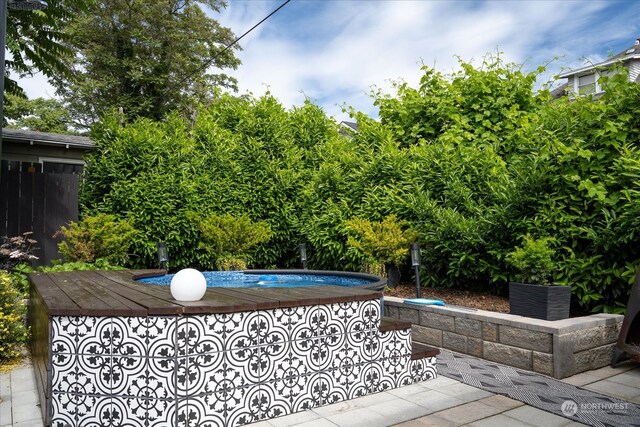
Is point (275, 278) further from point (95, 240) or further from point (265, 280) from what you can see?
point (95, 240)

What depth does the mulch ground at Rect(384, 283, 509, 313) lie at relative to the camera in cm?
461

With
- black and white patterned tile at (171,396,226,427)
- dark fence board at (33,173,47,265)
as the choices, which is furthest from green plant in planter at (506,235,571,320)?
dark fence board at (33,173,47,265)

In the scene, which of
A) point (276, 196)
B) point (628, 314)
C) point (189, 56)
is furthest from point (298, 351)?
point (189, 56)

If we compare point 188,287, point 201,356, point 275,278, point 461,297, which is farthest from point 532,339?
point 275,278

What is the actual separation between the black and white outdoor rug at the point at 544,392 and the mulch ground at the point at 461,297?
800mm

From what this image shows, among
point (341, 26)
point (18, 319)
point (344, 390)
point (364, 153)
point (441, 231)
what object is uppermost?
point (341, 26)

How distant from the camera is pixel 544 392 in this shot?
3.12m

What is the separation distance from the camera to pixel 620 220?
3.71 metres

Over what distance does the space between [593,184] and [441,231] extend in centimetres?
171

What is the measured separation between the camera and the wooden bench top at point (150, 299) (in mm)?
2566

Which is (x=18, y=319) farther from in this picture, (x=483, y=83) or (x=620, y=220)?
(x=483, y=83)

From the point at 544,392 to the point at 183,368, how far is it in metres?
2.46

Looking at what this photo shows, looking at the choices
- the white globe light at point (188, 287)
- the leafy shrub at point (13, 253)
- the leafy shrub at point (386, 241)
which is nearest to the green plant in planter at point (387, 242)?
the leafy shrub at point (386, 241)

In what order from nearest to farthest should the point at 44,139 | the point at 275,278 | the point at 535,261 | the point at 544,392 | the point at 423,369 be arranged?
the point at 544,392 → the point at 423,369 → the point at 535,261 → the point at 275,278 → the point at 44,139
